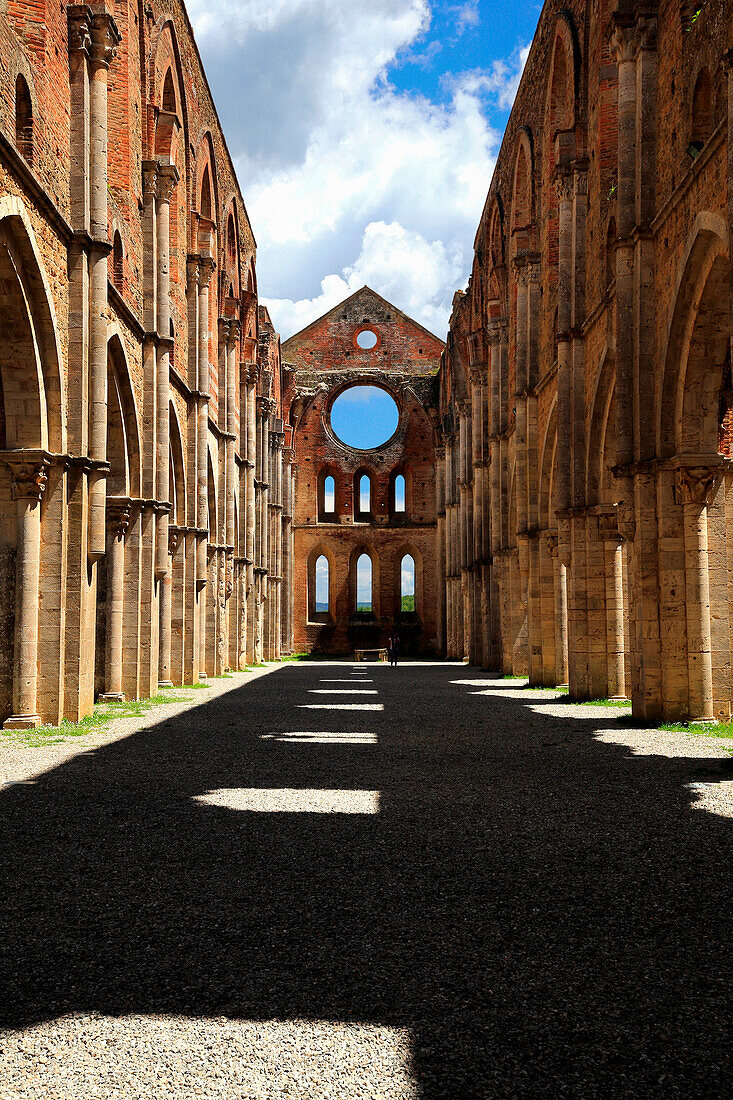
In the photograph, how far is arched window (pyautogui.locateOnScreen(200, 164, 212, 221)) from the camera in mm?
25281

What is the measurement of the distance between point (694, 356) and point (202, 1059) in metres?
10.6

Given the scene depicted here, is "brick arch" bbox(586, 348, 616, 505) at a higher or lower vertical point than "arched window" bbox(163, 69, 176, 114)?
lower

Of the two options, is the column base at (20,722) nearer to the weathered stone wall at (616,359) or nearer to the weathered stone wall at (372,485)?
the weathered stone wall at (616,359)

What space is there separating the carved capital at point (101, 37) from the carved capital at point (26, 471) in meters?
5.14

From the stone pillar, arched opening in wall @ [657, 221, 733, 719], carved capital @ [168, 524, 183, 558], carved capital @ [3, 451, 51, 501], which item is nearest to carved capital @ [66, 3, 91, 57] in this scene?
carved capital @ [3, 451, 51, 501]

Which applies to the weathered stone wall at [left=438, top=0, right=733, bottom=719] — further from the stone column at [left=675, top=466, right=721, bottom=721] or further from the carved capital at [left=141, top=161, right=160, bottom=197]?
the carved capital at [left=141, top=161, right=160, bottom=197]

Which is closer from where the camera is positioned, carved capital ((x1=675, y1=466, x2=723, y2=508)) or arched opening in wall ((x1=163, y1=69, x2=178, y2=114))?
carved capital ((x1=675, y1=466, x2=723, y2=508))

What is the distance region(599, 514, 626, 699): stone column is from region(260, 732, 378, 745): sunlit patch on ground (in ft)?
20.0

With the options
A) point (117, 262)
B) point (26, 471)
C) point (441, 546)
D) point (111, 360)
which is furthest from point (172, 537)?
point (441, 546)

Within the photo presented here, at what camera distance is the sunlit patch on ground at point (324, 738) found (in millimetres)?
10727

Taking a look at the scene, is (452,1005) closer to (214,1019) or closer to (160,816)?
(214,1019)

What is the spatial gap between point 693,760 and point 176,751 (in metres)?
4.93

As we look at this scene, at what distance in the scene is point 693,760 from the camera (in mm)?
8922

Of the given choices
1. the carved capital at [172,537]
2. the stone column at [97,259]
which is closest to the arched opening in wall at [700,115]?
the stone column at [97,259]
